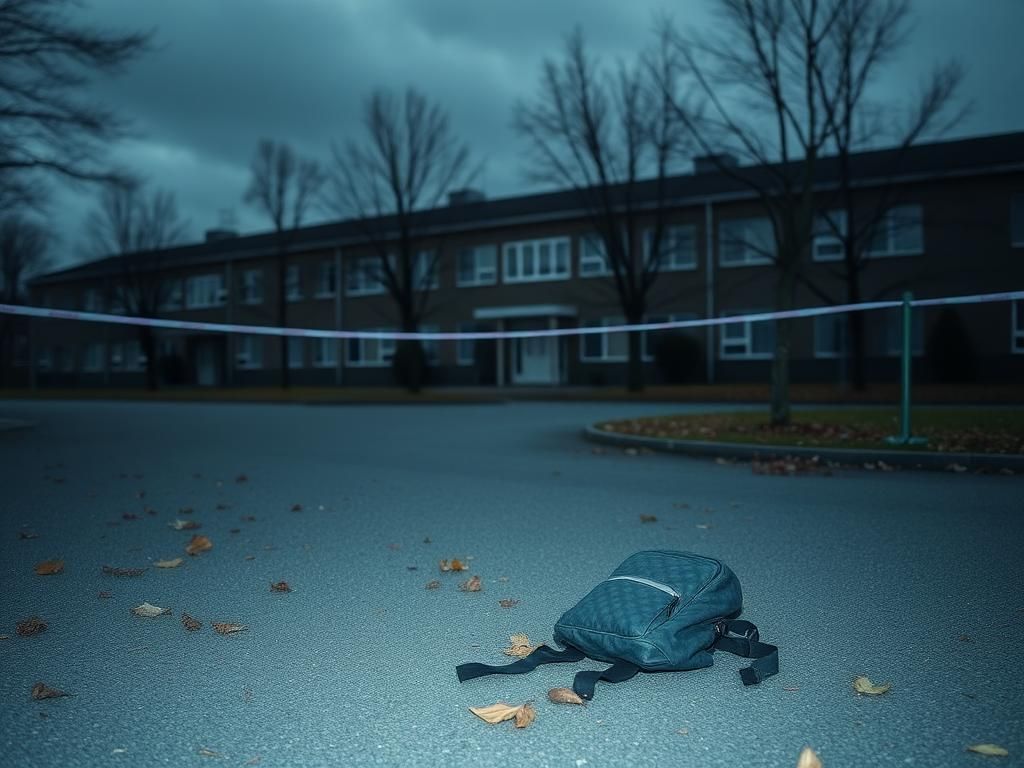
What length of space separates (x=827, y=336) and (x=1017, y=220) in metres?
6.69

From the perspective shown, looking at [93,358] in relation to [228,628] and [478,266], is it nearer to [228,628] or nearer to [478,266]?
[478,266]

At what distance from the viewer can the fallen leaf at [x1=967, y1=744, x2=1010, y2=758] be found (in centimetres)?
308

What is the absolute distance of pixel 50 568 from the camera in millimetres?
5730

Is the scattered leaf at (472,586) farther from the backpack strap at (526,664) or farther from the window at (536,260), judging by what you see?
the window at (536,260)

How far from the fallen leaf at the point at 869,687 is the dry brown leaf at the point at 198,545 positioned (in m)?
4.45

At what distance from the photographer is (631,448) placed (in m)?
13.6

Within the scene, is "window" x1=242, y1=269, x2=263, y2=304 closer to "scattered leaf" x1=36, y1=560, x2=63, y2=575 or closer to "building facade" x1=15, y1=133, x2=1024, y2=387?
"building facade" x1=15, y1=133, x2=1024, y2=387

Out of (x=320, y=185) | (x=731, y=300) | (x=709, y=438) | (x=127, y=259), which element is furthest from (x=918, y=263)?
(x=127, y=259)

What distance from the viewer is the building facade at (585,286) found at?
92.9 ft

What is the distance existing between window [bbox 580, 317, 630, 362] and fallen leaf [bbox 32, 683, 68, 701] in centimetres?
3228

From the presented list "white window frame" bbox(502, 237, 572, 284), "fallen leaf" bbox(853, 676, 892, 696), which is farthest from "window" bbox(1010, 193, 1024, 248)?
"fallen leaf" bbox(853, 676, 892, 696)

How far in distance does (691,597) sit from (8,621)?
347 centimetres

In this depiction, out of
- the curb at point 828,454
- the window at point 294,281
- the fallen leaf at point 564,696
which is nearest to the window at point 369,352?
the window at point 294,281

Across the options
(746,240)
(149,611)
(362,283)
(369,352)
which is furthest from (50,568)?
(369,352)
